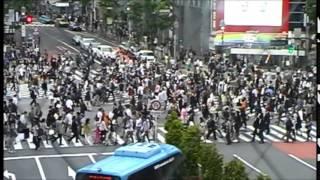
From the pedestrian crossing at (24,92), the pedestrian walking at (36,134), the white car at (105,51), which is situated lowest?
the pedestrian walking at (36,134)

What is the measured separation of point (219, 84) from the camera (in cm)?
483

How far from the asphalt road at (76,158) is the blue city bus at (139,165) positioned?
2.27ft

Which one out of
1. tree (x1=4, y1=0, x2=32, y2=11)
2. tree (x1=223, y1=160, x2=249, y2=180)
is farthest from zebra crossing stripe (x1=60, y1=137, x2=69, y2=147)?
tree (x1=223, y1=160, x2=249, y2=180)

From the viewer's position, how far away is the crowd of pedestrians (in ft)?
14.1

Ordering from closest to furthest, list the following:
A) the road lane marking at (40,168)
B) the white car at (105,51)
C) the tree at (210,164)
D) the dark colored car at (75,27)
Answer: the tree at (210,164) < the dark colored car at (75,27) < the road lane marking at (40,168) < the white car at (105,51)

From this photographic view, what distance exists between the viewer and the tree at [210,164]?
293 cm

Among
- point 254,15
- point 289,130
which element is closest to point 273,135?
point 289,130

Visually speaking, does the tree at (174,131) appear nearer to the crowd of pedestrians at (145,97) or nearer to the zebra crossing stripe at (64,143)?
the crowd of pedestrians at (145,97)

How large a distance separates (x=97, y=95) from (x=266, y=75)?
1259mm

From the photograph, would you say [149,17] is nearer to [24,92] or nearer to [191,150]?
[24,92]

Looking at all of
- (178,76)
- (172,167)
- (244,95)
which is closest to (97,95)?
(178,76)

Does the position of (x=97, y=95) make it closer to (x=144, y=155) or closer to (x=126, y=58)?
(x=126, y=58)

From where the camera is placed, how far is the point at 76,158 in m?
4.15

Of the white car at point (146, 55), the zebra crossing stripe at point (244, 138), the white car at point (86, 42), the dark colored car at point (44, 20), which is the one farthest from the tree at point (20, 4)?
the zebra crossing stripe at point (244, 138)
